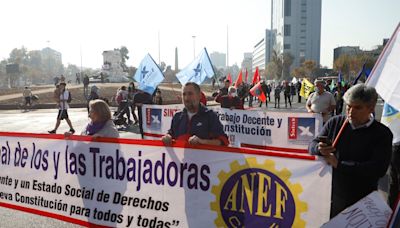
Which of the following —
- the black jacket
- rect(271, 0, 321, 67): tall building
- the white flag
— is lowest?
the black jacket

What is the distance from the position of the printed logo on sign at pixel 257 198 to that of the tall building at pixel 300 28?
144927 millimetres

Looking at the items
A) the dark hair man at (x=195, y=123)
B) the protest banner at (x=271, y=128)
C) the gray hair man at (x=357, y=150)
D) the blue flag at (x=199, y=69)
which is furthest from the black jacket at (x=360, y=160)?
the blue flag at (x=199, y=69)

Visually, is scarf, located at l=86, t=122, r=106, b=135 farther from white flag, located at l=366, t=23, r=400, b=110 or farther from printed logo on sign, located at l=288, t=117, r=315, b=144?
printed logo on sign, located at l=288, t=117, r=315, b=144

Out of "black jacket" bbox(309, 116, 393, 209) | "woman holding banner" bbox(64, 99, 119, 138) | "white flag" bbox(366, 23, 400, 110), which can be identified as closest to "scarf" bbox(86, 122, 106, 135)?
"woman holding banner" bbox(64, 99, 119, 138)

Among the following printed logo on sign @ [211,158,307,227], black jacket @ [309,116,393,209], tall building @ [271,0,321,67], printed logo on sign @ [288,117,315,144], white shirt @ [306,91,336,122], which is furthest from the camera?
tall building @ [271,0,321,67]

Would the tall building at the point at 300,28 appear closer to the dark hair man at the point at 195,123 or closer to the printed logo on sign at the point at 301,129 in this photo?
the printed logo on sign at the point at 301,129

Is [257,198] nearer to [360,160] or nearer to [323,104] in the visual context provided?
[360,160]

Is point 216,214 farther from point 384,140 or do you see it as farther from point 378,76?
point 378,76

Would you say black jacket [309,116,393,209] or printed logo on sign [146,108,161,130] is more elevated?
black jacket [309,116,393,209]

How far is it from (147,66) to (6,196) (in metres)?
6.68

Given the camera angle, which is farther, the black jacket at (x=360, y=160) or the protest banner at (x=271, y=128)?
the protest banner at (x=271, y=128)

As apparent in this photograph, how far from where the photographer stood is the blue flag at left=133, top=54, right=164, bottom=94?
35.4 feet

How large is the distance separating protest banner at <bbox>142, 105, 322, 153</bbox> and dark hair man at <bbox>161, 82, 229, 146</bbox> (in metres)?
4.17

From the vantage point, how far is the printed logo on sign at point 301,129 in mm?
7818
